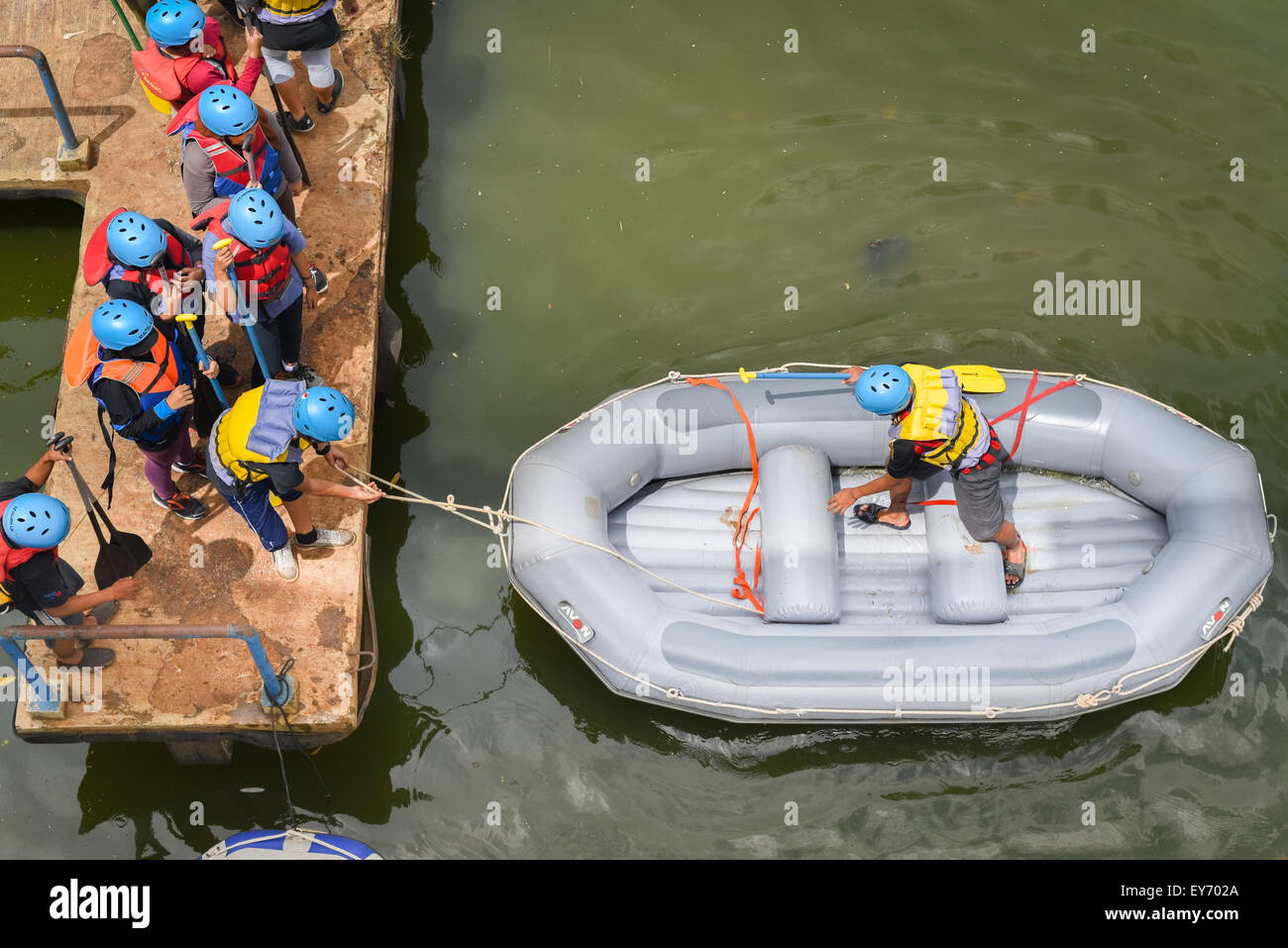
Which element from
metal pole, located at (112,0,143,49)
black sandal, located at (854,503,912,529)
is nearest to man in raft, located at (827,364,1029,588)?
black sandal, located at (854,503,912,529)

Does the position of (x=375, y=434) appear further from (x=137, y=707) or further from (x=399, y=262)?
(x=137, y=707)

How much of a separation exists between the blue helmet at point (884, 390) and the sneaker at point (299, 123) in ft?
11.2

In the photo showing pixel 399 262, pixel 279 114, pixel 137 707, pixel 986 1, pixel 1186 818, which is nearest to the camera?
pixel 137 707

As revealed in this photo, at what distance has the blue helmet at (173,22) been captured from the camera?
5.61 m

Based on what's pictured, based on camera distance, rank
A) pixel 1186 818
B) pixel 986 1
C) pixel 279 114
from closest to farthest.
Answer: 1. pixel 1186 818
2. pixel 279 114
3. pixel 986 1

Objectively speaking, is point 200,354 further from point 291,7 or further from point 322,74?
point 322,74

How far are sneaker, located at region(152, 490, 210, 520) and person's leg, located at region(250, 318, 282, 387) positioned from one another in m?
0.67

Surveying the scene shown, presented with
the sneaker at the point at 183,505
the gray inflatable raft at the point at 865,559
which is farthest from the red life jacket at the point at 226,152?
the gray inflatable raft at the point at 865,559

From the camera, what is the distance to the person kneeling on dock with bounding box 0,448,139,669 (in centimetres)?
486

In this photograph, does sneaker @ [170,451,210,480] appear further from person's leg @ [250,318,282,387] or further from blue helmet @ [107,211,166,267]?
blue helmet @ [107,211,166,267]

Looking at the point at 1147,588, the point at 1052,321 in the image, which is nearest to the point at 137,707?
the point at 1147,588

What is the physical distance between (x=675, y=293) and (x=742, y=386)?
1.15 meters

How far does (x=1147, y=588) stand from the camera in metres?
5.71

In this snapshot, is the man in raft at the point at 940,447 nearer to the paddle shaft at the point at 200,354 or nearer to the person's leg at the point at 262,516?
the person's leg at the point at 262,516
